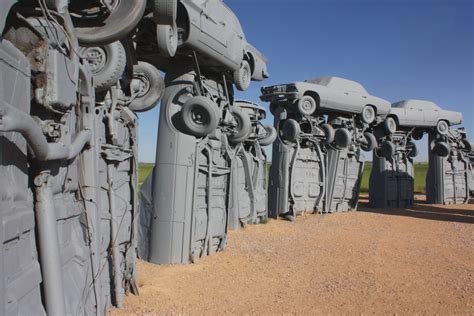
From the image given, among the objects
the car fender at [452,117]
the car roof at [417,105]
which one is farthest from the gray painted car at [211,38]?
the car fender at [452,117]

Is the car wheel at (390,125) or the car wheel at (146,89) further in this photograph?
the car wheel at (390,125)

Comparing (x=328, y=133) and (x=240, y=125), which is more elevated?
(x=328, y=133)

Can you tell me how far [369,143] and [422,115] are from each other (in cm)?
349

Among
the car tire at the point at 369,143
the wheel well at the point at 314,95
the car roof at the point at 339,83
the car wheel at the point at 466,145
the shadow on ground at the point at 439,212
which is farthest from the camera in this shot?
the car wheel at the point at 466,145

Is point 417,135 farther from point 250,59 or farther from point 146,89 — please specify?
point 146,89

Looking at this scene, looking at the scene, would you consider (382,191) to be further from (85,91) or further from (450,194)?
Answer: (85,91)

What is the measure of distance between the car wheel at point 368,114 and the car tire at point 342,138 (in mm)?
967

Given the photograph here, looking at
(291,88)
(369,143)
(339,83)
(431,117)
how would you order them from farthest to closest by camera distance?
1. (431,117)
2. (369,143)
3. (339,83)
4. (291,88)

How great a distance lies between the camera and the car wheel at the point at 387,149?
1584cm

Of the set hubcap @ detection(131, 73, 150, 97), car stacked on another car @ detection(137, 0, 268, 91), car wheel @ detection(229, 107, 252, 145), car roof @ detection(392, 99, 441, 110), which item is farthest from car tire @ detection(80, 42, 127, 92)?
car roof @ detection(392, 99, 441, 110)

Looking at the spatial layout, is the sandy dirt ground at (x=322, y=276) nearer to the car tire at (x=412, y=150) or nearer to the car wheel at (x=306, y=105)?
the car wheel at (x=306, y=105)

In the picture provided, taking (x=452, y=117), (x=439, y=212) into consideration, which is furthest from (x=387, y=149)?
(x=452, y=117)

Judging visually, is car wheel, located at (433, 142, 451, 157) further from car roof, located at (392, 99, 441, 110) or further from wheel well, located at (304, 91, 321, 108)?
wheel well, located at (304, 91, 321, 108)

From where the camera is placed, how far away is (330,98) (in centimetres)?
1347
